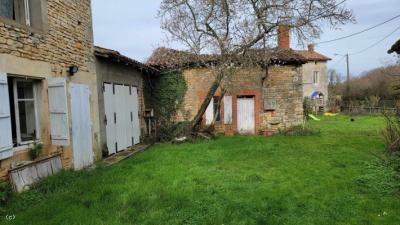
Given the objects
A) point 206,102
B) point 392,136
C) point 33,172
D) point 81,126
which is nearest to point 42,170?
point 33,172

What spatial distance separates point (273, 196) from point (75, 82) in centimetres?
Answer: 553

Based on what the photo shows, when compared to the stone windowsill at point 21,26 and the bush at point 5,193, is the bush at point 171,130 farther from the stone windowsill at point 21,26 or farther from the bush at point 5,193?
the bush at point 5,193

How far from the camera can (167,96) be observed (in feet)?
50.1

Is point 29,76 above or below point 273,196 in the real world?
above

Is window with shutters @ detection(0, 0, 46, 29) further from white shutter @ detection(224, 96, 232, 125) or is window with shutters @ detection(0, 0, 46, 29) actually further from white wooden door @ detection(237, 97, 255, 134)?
white wooden door @ detection(237, 97, 255, 134)

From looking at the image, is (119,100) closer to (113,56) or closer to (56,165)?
(113,56)

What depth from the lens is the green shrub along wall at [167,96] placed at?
15156 millimetres

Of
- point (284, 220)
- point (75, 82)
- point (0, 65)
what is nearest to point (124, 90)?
point (75, 82)

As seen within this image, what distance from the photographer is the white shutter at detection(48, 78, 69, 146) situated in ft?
21.8

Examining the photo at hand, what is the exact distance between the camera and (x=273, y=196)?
5.40 metres

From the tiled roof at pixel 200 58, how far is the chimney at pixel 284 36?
45 cm

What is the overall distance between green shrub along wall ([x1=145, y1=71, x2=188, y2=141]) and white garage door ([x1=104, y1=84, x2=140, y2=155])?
99.5 inches

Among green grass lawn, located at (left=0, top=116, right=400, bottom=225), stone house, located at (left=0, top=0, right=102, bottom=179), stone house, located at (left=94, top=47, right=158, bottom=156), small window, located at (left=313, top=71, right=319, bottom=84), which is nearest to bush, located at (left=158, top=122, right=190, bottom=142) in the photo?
stone house, located at (left=94, top=47, right=158, bottom=156)

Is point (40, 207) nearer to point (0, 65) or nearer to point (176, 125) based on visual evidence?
point (0, 65)
